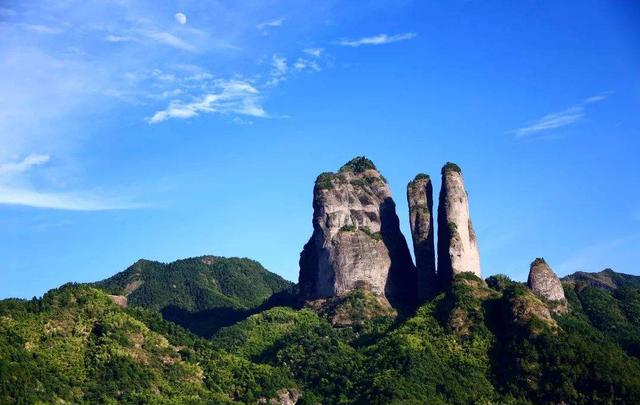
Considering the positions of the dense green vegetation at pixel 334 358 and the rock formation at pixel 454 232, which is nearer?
the dense green vegetation at pixel 334 358

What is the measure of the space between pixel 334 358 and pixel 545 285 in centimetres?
3591

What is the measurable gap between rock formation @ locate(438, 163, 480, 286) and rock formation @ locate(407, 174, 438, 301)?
9.26ft

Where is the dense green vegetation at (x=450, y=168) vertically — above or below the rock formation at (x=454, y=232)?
above

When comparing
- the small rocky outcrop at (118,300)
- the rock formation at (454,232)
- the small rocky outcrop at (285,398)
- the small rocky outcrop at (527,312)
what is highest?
the rock formation at (454,232)

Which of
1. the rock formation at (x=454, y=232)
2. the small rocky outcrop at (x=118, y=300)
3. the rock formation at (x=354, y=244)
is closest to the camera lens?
the small rocky outcrop at (x=118, y=300)

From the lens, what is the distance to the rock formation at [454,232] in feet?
463

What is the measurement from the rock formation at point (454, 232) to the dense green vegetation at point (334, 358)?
358 centimetres

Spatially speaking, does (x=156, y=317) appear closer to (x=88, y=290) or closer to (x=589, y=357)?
(x=88, y=290)

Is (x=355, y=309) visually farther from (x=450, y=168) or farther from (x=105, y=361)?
(x=105, y=361)

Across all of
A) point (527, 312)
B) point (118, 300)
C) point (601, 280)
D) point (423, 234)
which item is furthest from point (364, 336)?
point (601, 280)

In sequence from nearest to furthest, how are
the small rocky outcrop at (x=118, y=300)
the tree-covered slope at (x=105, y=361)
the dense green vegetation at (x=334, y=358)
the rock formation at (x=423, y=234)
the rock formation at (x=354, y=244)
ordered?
the tree-covered slope at (x=105, y=361), the dense green vegetation at (x=334, y=358), the small rocky outcrop at (x=118, y=300), the rock formation at (x=423, y=234), the rock formation at (x=354, y=244)

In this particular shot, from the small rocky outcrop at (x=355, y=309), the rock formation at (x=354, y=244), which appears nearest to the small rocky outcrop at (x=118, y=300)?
the small rocky outcrop at (x=355, y=309)

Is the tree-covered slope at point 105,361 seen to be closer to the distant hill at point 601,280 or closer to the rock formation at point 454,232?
the rock formation at point 454,232

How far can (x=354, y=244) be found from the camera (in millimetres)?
148875
